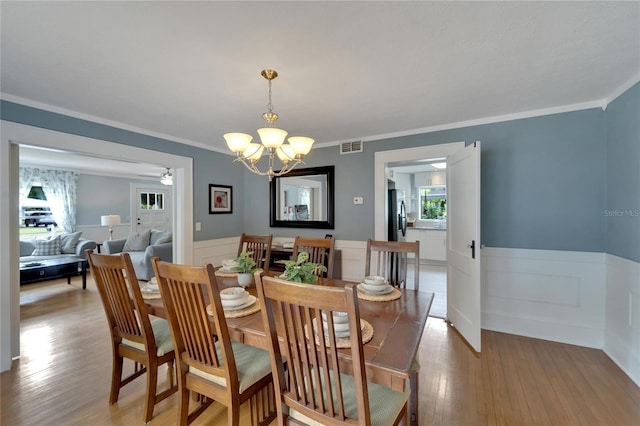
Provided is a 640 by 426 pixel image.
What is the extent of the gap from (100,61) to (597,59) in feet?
10.7

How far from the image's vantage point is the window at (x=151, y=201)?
7857 mm

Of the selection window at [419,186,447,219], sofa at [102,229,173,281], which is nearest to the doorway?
window at [419,186,447,219]

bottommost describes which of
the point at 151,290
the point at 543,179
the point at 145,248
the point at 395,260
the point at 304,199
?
the point at 145,248

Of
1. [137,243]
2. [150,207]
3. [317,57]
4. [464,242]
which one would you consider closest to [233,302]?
[317,57]

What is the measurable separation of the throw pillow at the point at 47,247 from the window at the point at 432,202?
8142 mm

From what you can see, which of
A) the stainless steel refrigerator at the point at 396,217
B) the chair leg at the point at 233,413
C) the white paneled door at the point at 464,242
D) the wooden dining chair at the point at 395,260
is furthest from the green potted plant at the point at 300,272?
the stainless steel refrigerator at the point at 396,217

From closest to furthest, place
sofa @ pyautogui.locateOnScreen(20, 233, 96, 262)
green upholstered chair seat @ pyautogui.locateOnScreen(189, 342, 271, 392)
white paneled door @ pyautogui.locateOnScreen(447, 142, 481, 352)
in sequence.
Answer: green upholstered chair seat @ pyautogui.locateOnScreen(189, 342, 271, 392) → white paneled door @ pyautogui.locateOnScreen(447, 142, 481, 352) → sofa @ pyautogui.locateOnScreen(20, 233, 96, 262)

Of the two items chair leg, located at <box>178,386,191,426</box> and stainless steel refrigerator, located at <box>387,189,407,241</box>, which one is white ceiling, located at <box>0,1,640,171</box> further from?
stainless steel refrigerator, located at <box>387,189,407,241</box>

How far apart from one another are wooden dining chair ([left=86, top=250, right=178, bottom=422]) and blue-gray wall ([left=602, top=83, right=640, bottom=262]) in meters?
3.48

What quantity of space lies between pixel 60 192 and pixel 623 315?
9.49m

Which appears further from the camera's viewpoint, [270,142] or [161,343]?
[270,142]

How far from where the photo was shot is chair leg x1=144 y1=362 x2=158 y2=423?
1651mm

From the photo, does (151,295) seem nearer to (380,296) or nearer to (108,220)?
(380,296)

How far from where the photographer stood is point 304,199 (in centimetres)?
412
